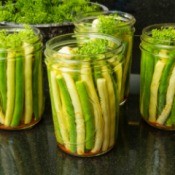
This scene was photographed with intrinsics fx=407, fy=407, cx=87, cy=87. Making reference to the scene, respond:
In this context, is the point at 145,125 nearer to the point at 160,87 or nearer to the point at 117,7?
the point at 160,87

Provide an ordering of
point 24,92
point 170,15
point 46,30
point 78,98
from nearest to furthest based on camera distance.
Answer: point 78,98 → point 24,92 → point 46,30 → point 170,15

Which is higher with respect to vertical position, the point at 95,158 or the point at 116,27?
the point at 116,27

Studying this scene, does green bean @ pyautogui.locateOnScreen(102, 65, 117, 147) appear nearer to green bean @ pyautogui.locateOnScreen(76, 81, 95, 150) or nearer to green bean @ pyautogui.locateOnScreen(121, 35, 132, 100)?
green bean @ pyautogui.locateOnScreen(76, 81, 95, 150)

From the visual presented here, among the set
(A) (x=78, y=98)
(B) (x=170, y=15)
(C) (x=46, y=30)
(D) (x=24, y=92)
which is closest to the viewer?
(A) (x=78, y=98)

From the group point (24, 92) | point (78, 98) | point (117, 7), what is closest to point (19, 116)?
point (24, 92)

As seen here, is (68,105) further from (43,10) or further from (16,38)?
(43,10)

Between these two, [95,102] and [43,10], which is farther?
[43,10]

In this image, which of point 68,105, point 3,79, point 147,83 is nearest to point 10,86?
point 3,79
